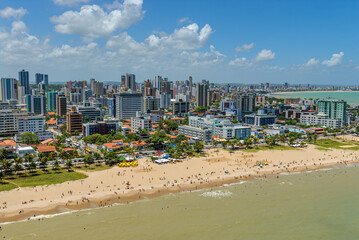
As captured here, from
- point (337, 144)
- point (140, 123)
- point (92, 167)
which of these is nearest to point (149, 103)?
point (140, 123)

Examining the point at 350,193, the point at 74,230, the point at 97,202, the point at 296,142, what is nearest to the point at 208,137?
the point at 296,142

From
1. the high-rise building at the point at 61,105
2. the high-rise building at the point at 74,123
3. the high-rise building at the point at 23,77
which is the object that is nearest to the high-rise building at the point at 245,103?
the high-rise building at the point at 61,105

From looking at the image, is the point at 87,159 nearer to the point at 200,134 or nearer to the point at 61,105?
the point at 200,134

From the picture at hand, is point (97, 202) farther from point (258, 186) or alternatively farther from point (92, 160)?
point (258, 186)

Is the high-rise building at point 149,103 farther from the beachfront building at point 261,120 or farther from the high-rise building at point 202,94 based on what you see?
the beachfront building at point 261,120

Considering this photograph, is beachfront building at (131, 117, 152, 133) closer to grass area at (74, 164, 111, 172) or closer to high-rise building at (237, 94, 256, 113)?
grass area at (74, 164, 111, 172)

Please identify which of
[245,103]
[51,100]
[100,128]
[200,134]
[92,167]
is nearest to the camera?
[92,167]
